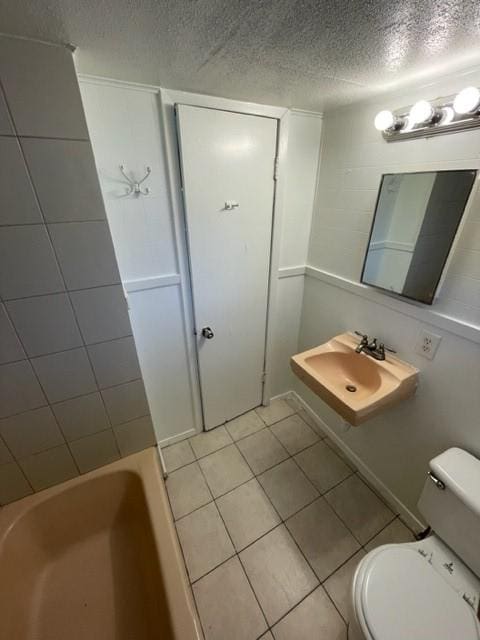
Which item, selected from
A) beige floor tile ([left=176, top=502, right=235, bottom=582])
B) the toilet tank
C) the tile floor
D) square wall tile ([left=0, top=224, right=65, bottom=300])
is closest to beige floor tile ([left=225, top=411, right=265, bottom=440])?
the tile floor

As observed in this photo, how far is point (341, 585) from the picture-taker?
4.02 feet

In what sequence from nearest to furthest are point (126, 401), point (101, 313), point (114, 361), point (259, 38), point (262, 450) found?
point (259, 38)
point (101, 313)
point (114, 361)
point (126, 401)
point (262, 450)

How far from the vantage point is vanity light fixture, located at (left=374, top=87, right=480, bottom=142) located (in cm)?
89

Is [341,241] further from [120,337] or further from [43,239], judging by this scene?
[43,239]

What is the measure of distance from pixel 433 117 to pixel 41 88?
4.48 ft

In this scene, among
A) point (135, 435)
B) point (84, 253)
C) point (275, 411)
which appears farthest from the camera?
point (275, 411)

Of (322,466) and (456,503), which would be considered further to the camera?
(322,466)

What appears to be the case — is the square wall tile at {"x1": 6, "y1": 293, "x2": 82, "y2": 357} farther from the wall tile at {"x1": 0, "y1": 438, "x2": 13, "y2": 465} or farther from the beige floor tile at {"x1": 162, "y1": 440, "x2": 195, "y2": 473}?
the beige floor tile at {"x1": 162, "y1": 440, "x2": 195, "y2": 473}

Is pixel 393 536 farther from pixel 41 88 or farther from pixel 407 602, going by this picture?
pixel 41 88

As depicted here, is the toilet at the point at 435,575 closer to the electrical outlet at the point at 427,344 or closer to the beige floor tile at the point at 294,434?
the electrical outlet at the point at 427,344

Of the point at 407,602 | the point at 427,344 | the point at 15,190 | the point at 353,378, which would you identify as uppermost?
the point at 15,190

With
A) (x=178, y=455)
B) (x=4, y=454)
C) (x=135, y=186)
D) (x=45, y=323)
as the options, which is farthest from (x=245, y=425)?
(x=135, y=186)

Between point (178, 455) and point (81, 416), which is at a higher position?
point (81, 416)

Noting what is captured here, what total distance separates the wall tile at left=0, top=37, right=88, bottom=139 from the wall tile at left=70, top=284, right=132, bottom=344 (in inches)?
20.7
